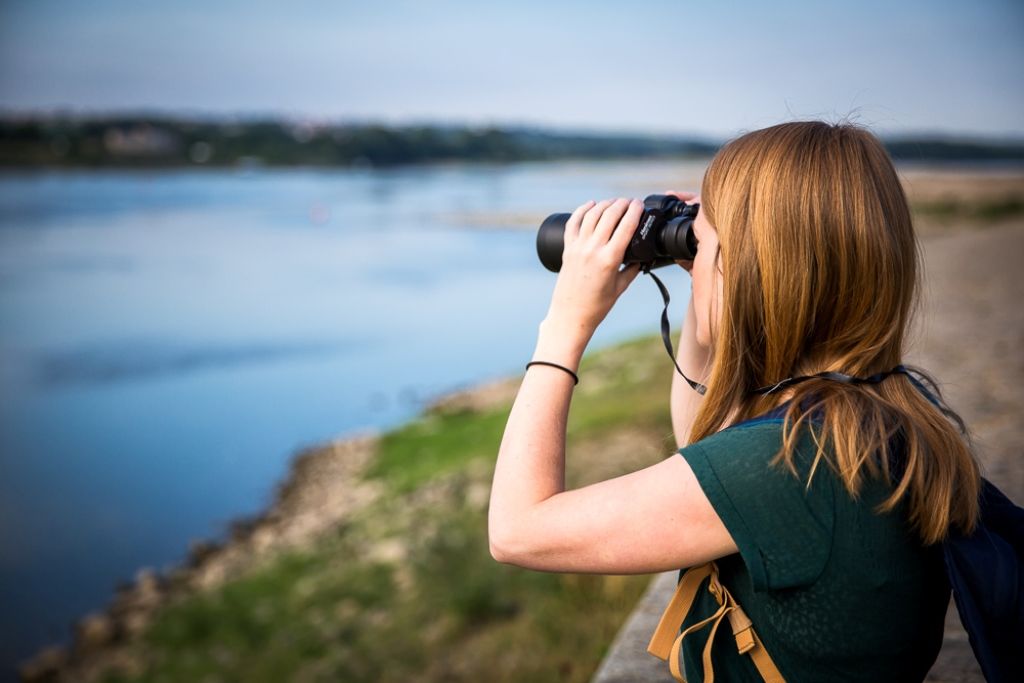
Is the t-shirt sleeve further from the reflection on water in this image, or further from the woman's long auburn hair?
the reflection on water

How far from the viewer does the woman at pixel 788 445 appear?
1.06 m

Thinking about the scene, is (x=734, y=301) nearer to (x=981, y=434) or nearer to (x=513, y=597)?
(x=513, y=597)

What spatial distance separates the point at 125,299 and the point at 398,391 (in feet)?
38.2

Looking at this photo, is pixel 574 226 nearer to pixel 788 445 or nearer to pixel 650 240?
pixel 650 240

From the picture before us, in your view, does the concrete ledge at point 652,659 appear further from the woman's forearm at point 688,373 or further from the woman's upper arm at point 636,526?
the woman's upper arm at point 636,526

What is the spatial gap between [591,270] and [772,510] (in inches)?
16.9

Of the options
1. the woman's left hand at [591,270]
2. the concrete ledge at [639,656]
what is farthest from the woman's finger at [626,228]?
the concrete ledge at [639,656]

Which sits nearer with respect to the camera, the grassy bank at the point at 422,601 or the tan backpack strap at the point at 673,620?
the tan backpack strap at the point at 673,620

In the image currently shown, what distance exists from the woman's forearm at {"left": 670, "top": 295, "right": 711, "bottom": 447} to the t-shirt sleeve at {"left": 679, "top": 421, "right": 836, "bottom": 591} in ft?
1.65

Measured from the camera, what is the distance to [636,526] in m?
1.07

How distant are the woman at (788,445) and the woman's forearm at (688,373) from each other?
29 centimetres

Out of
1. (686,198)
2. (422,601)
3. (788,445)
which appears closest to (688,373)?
(686,198)

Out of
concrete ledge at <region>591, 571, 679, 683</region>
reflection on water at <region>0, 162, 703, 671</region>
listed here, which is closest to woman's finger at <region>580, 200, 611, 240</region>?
concrete ledge at <region>591, 571, 679, 683</region>

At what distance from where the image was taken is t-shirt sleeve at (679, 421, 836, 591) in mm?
1040
